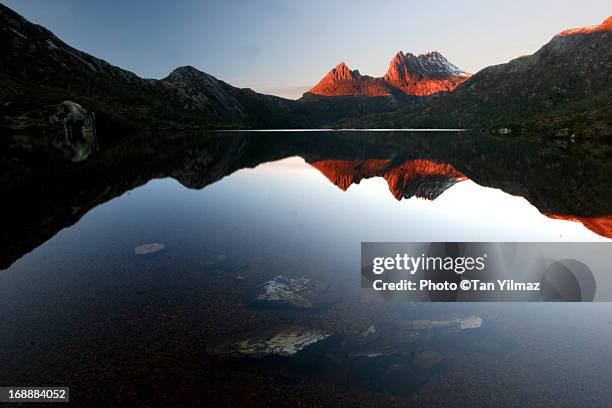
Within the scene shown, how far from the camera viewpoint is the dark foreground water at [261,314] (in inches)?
352

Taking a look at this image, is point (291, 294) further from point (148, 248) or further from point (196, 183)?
point (196, 183)

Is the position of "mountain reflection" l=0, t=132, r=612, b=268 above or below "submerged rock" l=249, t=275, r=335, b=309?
above

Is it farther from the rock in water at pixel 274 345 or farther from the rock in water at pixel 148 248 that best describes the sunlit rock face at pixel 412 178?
the rock in water at pixel 274 345

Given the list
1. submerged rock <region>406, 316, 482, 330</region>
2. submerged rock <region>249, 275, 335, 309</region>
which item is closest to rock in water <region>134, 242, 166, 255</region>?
submerged rock <region>249, 275, 335, 309</region>

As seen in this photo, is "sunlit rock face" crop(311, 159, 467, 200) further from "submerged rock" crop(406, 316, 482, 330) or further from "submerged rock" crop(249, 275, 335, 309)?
"submerged rock" crop(406, 316, 482, 330)

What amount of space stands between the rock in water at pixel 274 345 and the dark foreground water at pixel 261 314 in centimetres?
17

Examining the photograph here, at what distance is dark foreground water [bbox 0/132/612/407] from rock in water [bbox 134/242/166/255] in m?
0.31

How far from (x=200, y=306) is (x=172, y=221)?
557 inches

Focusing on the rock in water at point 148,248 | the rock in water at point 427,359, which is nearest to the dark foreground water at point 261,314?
the rock in water at point 427,359

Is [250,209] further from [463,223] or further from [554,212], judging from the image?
[554,212]

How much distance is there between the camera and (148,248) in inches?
763

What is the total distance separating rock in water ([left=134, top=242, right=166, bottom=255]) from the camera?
18938mm

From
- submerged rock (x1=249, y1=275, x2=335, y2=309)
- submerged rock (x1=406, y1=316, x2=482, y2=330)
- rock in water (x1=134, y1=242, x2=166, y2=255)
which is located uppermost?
rock in water (x1=134, y1=242, x2=166, y2=255)

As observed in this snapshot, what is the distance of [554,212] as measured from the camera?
2717 cm
